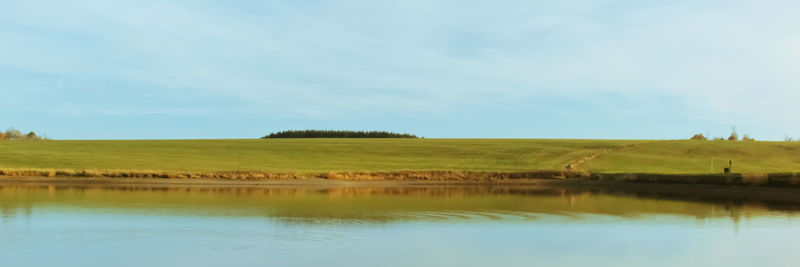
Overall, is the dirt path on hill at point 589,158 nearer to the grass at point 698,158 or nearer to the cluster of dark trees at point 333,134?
the grass at point 698,158

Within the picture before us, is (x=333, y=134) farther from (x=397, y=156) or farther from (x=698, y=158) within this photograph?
(x=698, y=158)

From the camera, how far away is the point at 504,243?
10.1 m

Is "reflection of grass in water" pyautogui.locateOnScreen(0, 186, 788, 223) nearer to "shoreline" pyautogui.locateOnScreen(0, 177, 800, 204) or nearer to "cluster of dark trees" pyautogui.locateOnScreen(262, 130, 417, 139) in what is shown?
"shoreline" pyautogui.locateOnScreen(0, 177, 800, 204)

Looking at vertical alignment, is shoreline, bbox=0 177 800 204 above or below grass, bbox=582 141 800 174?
below

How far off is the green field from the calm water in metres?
16.2

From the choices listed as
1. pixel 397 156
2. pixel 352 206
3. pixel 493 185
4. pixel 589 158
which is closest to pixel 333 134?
pixel 397 156

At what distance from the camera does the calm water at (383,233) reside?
8.63 meters

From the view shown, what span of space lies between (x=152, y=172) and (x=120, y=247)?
62.9ft

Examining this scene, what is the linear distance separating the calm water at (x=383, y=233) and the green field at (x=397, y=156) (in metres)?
16.2

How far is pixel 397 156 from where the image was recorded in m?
40.6

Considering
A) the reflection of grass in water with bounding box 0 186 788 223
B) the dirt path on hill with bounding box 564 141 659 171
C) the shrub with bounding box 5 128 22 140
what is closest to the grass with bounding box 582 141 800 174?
the dirt path on hill with bounding box 564 141 659 171

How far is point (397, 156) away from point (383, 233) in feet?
97.5

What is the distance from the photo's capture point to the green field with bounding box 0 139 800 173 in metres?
33.3

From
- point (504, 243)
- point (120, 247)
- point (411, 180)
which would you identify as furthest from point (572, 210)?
point (411, 180)
